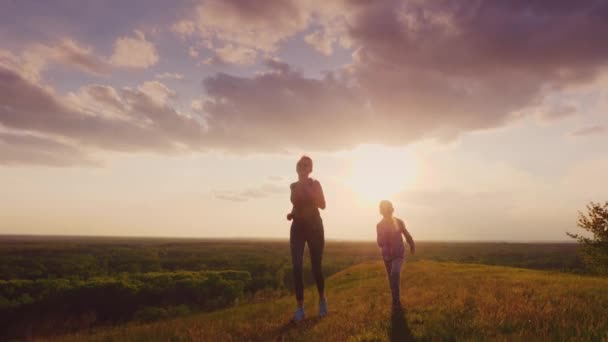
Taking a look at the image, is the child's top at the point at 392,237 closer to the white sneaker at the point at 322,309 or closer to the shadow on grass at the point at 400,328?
the shadow on grass at the point at 400,328

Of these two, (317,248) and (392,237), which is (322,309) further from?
(392,237)

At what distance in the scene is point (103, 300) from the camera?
39.4 m

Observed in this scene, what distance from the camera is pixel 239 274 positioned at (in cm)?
5853

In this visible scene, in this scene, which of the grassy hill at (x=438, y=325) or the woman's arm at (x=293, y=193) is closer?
the grassy hill at (x=438, y=325)

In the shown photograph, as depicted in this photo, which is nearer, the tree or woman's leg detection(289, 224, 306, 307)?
woman's leg detection(289, 224, 306, 307)

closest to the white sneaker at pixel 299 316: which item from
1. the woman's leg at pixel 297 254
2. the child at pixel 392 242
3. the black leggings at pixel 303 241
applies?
the woman's leg at pixel 297 254

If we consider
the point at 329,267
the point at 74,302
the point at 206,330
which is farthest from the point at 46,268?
the point at 206,330

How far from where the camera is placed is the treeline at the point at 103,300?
3569 centimetres

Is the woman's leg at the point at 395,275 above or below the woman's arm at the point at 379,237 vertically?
below

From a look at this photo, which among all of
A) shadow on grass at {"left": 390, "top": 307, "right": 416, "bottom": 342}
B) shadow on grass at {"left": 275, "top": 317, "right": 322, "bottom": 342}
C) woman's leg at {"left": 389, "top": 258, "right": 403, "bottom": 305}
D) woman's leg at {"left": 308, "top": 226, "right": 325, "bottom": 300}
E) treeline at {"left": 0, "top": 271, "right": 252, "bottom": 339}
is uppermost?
woman's leg at {"left": 308, "top": 226, "right": 325, "bottom": 300}

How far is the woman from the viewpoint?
727cm

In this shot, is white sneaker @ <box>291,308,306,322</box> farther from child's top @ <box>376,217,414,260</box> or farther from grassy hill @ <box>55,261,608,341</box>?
child's top @ <box>376,217,414,260</box>

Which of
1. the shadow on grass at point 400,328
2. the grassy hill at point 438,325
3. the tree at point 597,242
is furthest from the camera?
the tree at point 597,242

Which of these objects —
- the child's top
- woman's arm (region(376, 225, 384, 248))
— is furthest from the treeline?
the child's top
